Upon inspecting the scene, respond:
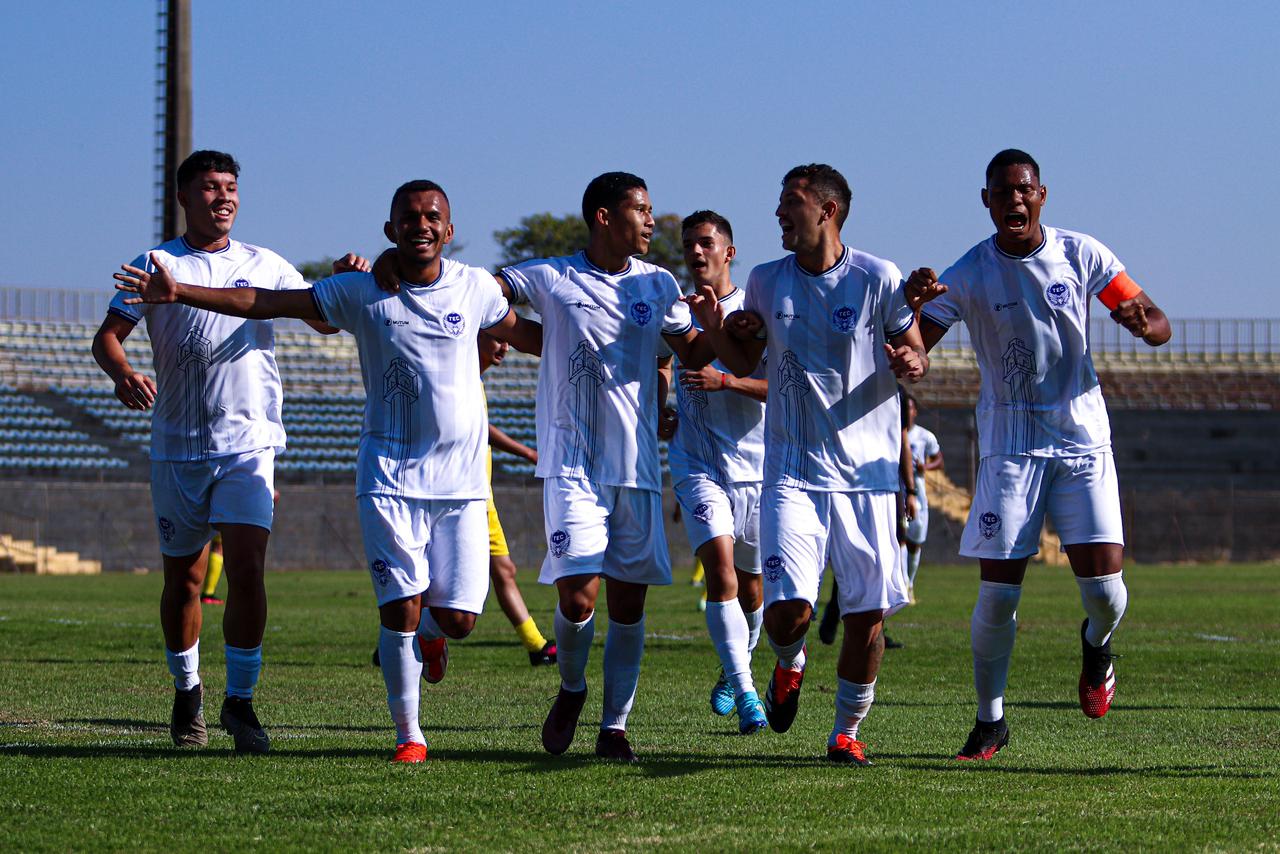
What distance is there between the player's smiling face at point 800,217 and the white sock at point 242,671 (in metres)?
2.71

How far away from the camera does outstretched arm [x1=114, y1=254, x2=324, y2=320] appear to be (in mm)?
5820

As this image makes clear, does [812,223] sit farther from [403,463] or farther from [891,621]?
[891,621]

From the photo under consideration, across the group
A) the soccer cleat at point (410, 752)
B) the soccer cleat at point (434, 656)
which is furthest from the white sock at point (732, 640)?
the soccer cleat at point (410, 752)

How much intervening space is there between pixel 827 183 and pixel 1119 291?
1264 mm

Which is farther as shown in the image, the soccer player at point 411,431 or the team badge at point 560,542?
the team badge at point 560,542

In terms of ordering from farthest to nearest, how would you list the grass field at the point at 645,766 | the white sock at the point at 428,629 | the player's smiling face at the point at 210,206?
the white sock at the point at 428,629 < the player's smiling face at the point at 210,206 < the grass field at the point at 645,766

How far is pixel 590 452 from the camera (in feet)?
20.3

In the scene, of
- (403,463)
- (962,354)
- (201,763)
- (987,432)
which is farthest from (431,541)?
(962,354)

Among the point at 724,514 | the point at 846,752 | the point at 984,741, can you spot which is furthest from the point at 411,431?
the point at 984,741

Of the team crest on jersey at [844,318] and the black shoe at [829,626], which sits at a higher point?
the team crest on jersey at [844,318]

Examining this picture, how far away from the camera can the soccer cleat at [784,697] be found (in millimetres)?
6520

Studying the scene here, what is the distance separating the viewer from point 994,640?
6430 mm

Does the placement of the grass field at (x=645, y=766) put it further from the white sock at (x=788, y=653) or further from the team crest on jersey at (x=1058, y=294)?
the team crest on jersey at (x=1058, y=294)

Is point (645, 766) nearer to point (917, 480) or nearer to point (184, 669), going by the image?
point (184, 669)
